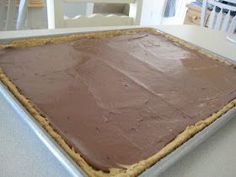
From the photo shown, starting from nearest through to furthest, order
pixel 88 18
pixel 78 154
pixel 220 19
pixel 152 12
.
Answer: pixel 78 154 < pixel 88 18 < pixel 220 19 < pixel 152 12

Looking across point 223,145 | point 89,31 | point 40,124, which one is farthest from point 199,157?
point 89,31

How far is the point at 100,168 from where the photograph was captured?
18.1 inches

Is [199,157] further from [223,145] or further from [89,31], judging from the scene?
[89,31]

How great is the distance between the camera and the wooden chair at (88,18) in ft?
3.96

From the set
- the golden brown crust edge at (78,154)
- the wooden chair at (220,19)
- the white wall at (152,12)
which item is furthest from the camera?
the white wall at (152,12)

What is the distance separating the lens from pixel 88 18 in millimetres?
1344

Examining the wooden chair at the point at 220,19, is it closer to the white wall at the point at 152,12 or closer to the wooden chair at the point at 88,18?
the wooden chair at the point at 88,18

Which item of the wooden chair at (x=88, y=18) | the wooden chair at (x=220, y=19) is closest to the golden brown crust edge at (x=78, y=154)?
the wooden chair at (x=88, y=18)

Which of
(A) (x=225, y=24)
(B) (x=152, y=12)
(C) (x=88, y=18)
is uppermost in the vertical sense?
(C) (x=88, y=18)

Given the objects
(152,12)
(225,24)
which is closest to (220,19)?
(225,24)

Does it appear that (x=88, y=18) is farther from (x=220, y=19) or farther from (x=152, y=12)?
(x=152, y=12)

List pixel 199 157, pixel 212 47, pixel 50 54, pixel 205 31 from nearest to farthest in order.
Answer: pixel 199 157 < pixel 50 54 < pixel 212 47 < pixel 205 31

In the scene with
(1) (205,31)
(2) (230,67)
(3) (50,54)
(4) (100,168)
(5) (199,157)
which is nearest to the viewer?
(4) (100,168)

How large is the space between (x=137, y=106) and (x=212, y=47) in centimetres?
79
